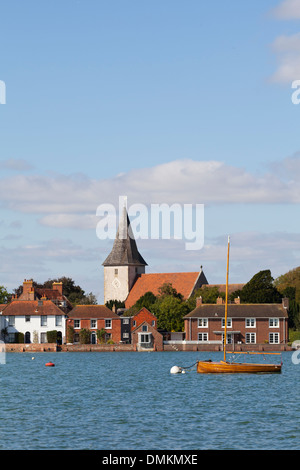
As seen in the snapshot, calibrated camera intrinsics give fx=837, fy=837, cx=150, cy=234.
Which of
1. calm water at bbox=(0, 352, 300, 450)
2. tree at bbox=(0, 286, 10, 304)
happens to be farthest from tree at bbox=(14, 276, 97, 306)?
calm water at bbox=(0, 352, 300, 450)

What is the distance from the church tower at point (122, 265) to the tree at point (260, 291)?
3982 cm

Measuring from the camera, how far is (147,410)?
163 feet

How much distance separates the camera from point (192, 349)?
130 m

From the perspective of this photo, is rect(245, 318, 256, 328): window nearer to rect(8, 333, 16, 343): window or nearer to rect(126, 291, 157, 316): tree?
rect(126, 291, 157, 316): tree

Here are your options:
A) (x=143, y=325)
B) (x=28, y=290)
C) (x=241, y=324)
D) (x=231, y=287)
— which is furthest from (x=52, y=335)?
(x=231, y=287)

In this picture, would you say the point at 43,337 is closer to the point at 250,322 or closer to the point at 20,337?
the point at 20,337

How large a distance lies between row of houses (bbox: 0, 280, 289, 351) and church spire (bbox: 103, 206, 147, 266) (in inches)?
1319

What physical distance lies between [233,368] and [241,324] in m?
57.2

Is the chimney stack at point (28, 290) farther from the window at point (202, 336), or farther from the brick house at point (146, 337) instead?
the window at point (202, 336)

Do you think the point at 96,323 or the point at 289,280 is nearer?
the point at 96,323

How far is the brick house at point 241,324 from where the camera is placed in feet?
429

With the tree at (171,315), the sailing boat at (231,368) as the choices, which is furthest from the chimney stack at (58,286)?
the sailing boat at (231,368)

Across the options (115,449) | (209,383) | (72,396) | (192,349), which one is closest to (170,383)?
(209,383)
